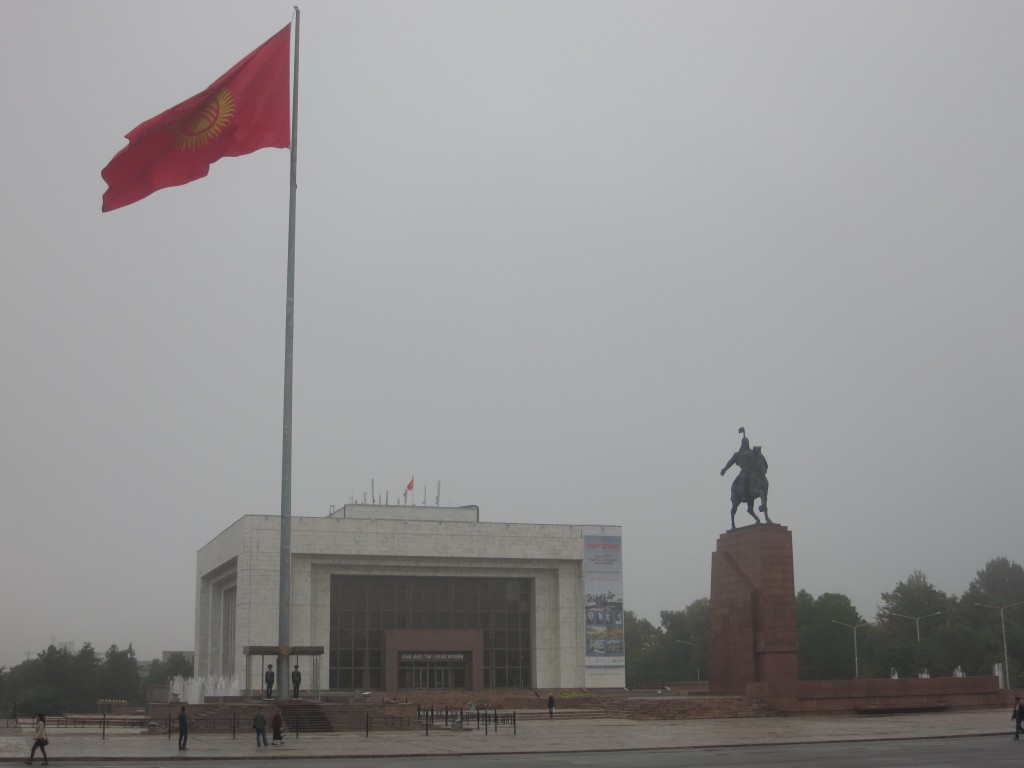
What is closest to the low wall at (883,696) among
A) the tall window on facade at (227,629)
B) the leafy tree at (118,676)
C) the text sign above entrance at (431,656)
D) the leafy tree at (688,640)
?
the text sign above entrance at (431,656)

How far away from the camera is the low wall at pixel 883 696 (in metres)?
39.7

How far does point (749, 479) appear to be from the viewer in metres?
42.6

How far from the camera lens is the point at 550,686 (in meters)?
69.2

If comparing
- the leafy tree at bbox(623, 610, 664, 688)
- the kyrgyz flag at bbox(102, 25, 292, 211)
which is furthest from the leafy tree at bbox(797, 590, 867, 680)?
the kyrgyz flag at bbox(102, 25, 292, 211)

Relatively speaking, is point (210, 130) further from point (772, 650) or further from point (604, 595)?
point (604, 595)

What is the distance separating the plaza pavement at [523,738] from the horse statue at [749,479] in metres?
8.06

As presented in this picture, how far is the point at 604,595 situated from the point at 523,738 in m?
39.6

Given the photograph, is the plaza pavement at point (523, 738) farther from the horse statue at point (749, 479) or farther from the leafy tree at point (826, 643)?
the leafy tree at point (826, 643)

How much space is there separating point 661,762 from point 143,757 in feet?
36.8

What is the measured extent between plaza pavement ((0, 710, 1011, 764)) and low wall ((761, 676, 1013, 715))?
105 centimetres

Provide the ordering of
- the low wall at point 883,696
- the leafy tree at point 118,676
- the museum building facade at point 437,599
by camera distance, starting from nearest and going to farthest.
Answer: the low wall at point 883,696 → the museum building facade at point 437,599 → the leafy tree at point 118,676

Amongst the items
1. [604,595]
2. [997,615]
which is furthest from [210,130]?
[997,615]

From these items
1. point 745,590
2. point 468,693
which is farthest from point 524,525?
point 745,590

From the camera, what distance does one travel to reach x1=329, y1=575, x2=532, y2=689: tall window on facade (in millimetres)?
66938
